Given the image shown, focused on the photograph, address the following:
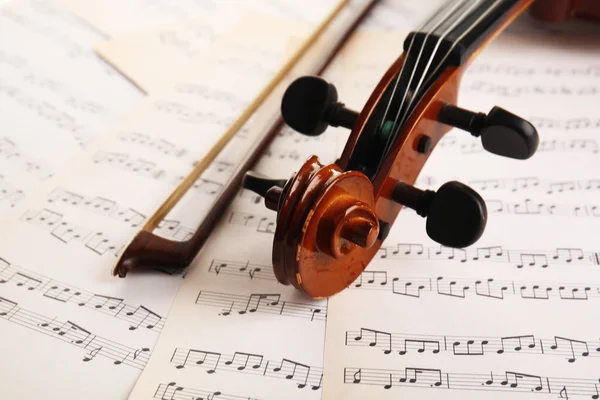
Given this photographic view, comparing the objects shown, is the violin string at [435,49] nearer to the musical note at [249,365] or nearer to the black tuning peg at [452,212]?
the black tuning peg at [452,212]

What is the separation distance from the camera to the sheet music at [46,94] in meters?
1.38

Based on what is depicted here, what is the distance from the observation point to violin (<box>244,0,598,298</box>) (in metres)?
0.85

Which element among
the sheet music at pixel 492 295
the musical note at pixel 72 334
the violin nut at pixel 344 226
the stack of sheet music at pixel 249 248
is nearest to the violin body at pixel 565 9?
the stack of sheet music at pixel 249 248

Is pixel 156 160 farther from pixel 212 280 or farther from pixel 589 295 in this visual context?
pixel 589 295

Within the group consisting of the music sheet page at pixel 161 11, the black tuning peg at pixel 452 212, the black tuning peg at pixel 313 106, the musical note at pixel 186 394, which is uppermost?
the music sheet page at pixel 161 11

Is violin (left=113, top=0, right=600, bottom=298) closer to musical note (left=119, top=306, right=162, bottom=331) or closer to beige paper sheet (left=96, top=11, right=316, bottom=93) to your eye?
musical note (left=119, top=306, right=162, bottom=331)

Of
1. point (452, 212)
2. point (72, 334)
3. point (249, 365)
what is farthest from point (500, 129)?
point (72, 334)

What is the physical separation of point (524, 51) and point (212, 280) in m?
1.09

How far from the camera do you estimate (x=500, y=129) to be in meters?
0.98

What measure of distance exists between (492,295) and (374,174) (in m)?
0.28

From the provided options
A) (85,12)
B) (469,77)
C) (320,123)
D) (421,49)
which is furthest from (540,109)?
(85,12)

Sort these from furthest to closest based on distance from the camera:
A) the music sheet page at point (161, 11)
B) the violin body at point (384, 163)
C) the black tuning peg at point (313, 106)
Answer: the music sheet page at point (161, 11)
the black tuning peg at point (313, 106)
the violin body at point (384, 163)

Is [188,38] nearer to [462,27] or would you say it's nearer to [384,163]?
[462,27]

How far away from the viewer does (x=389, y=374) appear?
923 mm
